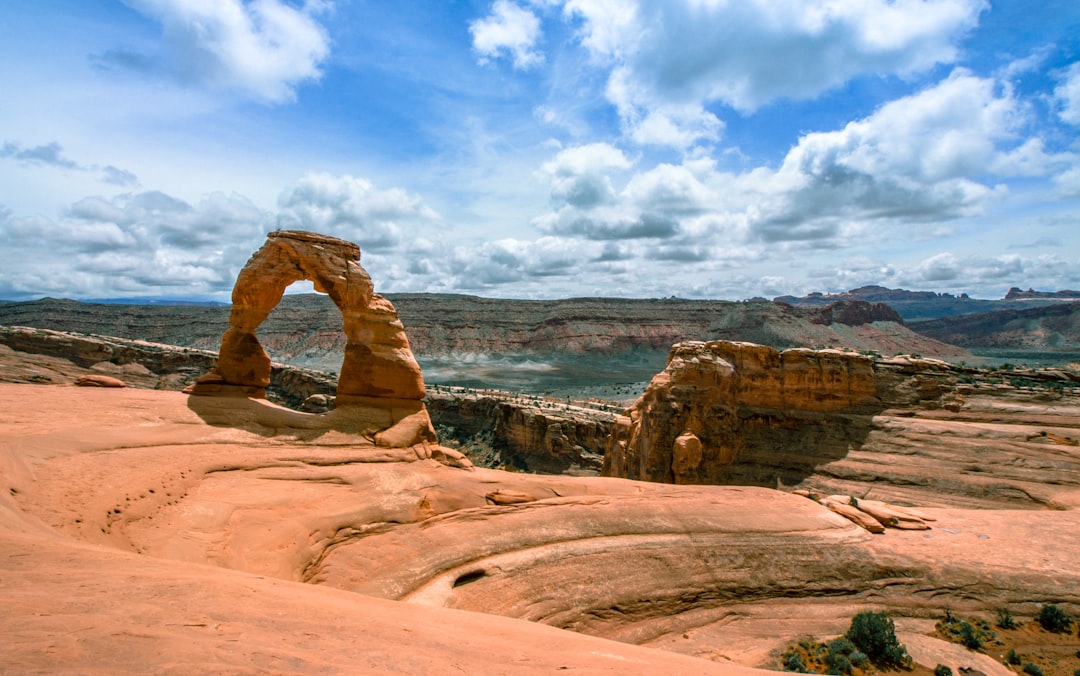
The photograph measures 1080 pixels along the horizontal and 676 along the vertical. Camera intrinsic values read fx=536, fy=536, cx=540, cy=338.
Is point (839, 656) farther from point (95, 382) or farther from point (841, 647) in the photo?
point (95, 382)

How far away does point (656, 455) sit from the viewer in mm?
27984

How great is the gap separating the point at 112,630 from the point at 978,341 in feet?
658

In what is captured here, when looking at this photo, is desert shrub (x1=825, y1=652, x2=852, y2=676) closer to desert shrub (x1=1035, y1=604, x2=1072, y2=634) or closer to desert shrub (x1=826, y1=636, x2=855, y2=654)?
desert shrub (x1=826, y1=636, x2=855, y2=654)

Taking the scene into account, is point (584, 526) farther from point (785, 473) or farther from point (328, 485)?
point (785, 473)

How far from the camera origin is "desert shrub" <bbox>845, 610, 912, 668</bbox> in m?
10.9

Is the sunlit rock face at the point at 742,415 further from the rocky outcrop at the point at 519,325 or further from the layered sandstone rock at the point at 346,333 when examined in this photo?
the rocky outcrop at the point at 519,325

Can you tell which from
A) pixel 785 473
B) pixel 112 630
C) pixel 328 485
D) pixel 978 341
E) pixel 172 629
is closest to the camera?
pixel 112 630

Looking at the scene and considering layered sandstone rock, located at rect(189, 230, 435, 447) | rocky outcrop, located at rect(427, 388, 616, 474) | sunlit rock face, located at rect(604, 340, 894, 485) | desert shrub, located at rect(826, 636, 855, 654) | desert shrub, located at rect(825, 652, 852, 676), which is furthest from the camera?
rocky outcrop, located at rect(427, 388, 616, 474)

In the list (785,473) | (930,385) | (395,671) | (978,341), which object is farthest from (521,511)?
(978,341)

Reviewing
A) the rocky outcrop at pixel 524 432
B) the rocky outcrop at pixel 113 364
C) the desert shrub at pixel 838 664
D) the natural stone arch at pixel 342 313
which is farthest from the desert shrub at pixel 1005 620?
the rocky outcrop at pixel 113 364

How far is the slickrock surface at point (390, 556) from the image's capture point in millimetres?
4941

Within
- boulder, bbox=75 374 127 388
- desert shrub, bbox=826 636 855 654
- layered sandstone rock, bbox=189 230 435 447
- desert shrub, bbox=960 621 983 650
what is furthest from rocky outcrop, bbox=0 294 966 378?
desert shrub, bbox=826 636 855 654

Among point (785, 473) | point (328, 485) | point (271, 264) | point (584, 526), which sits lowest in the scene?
point (785, 473)

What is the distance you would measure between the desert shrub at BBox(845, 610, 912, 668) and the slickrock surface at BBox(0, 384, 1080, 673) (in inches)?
42.4
